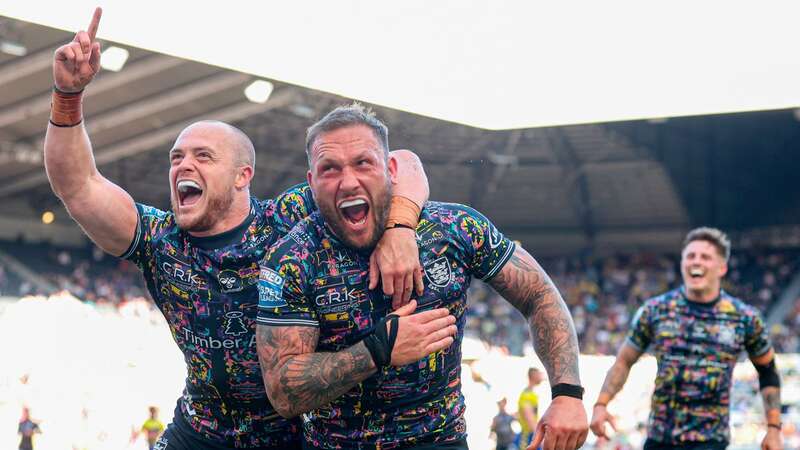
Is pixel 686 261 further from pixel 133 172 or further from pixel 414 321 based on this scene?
pixel 133 172

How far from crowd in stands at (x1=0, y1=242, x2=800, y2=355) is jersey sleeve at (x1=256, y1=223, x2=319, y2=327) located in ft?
79.1

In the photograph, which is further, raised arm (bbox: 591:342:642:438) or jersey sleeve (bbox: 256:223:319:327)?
raised arm (bbox: 591:342:642:438)

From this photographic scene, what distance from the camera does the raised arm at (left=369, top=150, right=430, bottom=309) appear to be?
130 inches

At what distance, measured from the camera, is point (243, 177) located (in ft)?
13.5

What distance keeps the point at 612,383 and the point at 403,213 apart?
3646mm

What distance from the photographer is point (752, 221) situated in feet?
112

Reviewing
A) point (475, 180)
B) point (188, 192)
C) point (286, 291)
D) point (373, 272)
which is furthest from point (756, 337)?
point (475, 180)

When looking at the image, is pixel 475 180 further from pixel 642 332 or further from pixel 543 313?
pixel 543 313

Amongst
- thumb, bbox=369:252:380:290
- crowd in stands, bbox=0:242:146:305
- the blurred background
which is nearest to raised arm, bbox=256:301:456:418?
thumb, bbox=369:252:380:290

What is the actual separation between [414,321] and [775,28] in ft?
44.9

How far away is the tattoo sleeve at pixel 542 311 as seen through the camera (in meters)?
3.69

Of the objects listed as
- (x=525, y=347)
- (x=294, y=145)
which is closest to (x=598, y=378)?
(x=525, y=347)

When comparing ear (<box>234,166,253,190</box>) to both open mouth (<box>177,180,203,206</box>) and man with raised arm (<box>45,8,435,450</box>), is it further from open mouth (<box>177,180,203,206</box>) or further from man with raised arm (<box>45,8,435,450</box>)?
open mouth (<box>177,180,203,206</box>)

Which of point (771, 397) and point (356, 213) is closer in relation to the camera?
point (356, 213)
